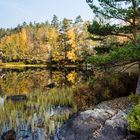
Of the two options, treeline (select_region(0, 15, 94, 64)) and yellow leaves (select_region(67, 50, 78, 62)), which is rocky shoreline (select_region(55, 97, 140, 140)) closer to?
treeline (select_region(0, 15, 94, 64))

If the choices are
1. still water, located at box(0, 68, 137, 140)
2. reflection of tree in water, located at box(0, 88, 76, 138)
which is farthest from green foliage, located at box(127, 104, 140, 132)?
reflection of tree in water, located at box(0, 88, 76, 138)

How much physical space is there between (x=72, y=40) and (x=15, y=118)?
71152 millimetres

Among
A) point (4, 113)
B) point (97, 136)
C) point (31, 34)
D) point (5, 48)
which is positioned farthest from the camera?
point (31, 34)

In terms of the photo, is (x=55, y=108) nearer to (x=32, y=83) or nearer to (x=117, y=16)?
(x=117, y=16)

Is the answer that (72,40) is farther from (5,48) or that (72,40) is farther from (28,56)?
(5,48)

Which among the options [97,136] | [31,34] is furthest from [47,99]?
[31,34]

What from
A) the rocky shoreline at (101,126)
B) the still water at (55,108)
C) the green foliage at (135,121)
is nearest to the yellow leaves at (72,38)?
the still water at (55,108)

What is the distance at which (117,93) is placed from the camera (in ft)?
80.5

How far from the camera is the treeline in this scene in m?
92.5

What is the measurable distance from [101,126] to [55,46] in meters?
84.7

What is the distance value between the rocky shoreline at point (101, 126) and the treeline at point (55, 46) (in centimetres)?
5648

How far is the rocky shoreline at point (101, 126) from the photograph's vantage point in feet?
54.5

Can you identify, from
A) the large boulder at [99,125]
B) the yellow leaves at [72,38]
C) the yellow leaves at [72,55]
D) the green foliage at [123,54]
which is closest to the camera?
the large boulder at [99,125]

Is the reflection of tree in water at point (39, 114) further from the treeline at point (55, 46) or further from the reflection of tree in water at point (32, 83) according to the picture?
the treeline at point (55, 46)
